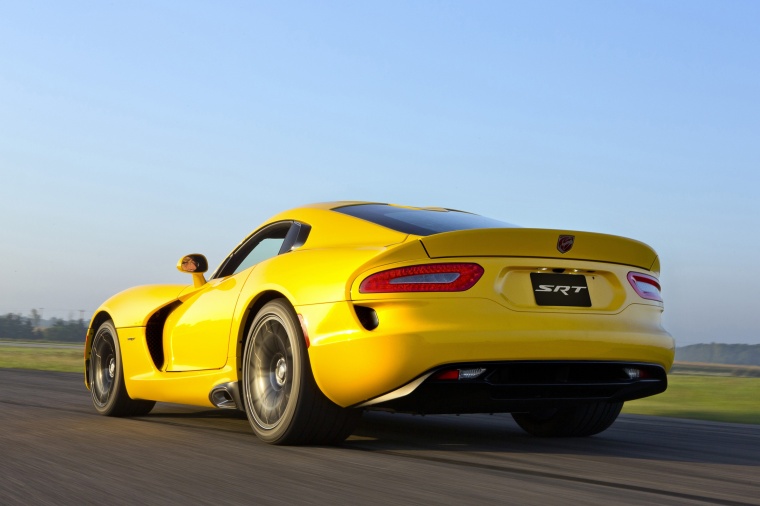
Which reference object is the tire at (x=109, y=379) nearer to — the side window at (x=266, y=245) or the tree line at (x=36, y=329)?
the side window at (x=266, y=245)

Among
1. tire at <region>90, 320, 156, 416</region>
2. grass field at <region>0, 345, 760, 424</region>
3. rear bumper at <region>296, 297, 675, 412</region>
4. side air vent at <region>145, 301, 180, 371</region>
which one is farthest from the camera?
grass field at <region>0, 345, 760, 424</region>

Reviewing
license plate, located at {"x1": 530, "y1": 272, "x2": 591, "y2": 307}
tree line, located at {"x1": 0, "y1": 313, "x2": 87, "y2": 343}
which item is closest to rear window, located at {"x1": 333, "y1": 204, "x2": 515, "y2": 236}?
license plate, located at {"x1": 530, "y1": 272, "x2": 591, "y2": 307}

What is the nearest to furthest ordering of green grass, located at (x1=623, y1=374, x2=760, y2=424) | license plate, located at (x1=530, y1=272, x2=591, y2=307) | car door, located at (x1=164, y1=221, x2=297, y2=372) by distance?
license plate, located at (x1=530, y1=272, x2=591, y2=307), car door, located at (x1=164, y1=221, x2=297, y2=372), green grass, located at (x1=623, y1=374, x2=760, y2=424)

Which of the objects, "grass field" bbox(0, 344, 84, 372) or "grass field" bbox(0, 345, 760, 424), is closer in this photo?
"grass field" bbox(0, 345, 760, 424)

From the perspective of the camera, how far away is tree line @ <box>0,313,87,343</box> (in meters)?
33.7

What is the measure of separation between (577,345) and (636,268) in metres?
0.76

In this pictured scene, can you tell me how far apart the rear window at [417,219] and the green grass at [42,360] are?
12652mm

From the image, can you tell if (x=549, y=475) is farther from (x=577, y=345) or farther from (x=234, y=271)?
(x=234, y=271)

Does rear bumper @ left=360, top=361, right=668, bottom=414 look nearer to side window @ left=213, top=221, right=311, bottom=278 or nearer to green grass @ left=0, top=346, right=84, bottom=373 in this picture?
side window @ left=213, top=221, right=311, bottom=278

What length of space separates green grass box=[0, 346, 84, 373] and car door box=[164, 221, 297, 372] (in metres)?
11.3

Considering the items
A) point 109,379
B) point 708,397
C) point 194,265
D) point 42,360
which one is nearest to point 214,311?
point 194,265

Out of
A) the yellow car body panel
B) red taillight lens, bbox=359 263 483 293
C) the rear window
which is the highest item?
the rear window

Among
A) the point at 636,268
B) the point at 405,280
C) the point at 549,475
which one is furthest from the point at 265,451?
the point at 636,268

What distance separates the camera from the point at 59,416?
23.6ft
